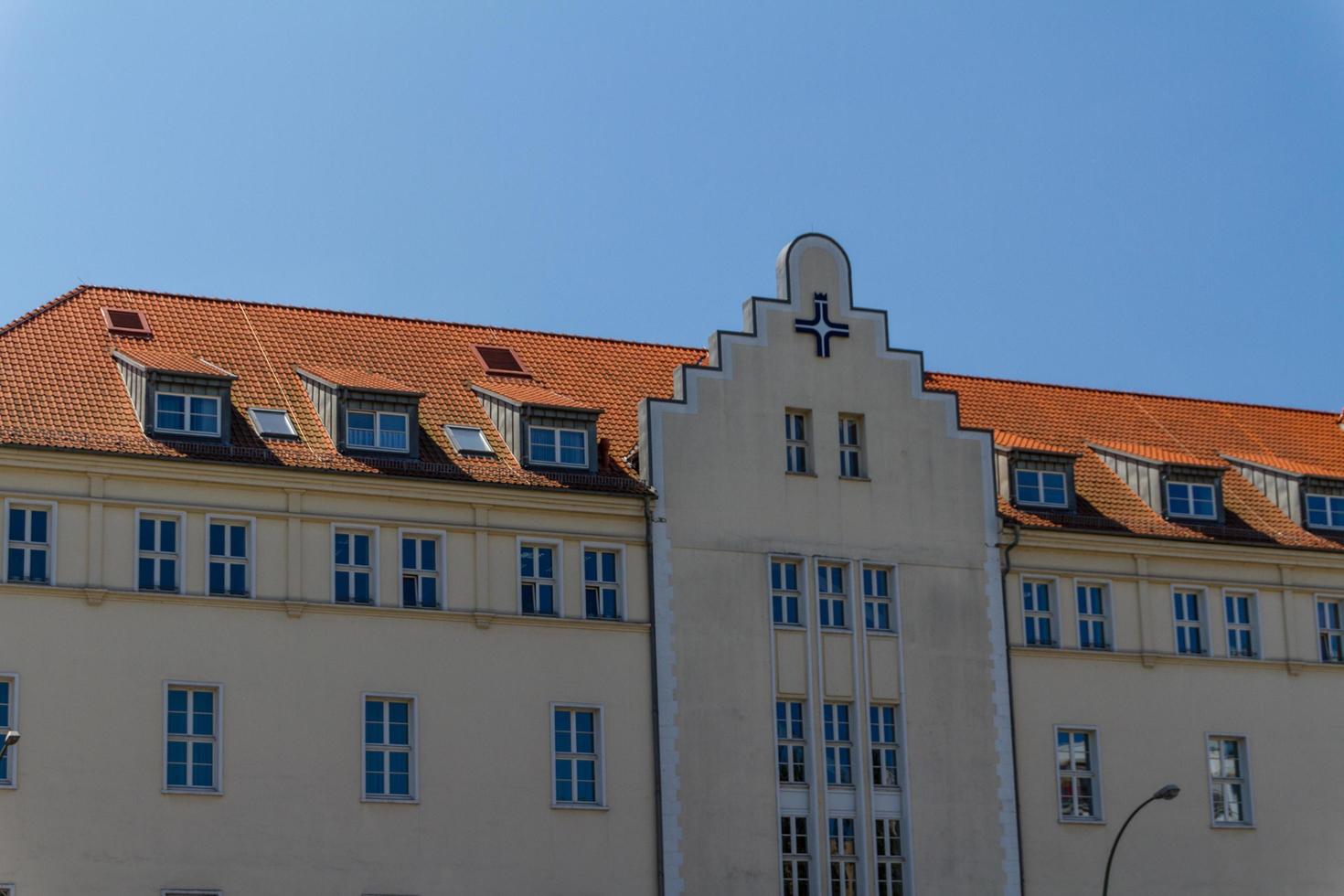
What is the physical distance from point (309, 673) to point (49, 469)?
18.6 ft

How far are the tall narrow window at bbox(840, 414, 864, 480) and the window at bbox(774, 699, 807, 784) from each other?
4.88 metres

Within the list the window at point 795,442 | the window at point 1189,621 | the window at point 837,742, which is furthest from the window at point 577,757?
the window at point 1189,621

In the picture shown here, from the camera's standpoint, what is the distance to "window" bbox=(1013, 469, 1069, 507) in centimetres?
5241

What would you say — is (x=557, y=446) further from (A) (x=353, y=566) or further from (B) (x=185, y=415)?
(B) (x=185, y=415)

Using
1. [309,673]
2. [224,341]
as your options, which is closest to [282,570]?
[309,673]

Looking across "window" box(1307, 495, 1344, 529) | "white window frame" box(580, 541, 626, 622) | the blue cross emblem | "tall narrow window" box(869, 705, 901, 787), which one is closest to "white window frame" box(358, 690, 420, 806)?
"white window frame" box(580, 541, 626, 622)

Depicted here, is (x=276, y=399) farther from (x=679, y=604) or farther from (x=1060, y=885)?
(x=1060, y=885)

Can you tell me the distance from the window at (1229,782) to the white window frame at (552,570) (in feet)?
47.8

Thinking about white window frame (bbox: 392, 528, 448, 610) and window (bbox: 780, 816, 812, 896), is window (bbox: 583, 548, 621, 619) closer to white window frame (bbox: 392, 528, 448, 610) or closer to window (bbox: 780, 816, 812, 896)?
white window frame (bbox: 392, 528, 448, 610)

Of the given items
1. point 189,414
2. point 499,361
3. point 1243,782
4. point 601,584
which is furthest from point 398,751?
point 1243,782

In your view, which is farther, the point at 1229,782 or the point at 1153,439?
the point at 1153,439

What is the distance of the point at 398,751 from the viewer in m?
44.8

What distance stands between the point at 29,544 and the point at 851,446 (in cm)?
1633

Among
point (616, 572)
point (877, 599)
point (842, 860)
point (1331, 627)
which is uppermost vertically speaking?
point (616, 572)
